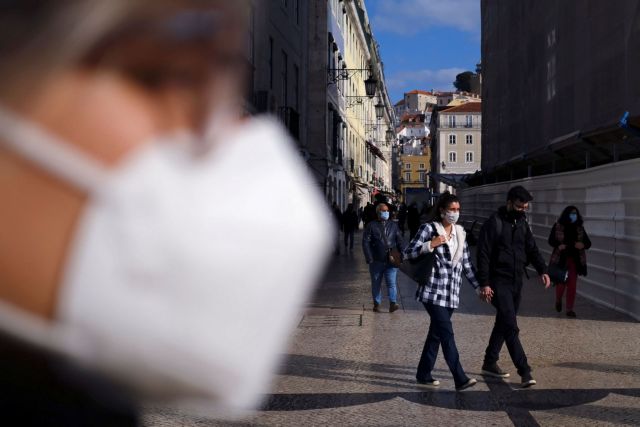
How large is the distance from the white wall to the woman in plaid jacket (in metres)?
5.19

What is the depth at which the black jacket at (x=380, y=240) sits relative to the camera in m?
13.3

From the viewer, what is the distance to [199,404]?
79cm

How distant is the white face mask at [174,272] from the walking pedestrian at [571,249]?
1207 centimetres

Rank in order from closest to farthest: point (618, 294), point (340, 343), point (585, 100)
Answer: point (340, 343)
point (618, 294)
point (585, 100)

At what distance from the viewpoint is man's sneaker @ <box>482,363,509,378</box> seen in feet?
26.4

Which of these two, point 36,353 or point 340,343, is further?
point 340,343

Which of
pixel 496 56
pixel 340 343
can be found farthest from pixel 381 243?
pixel 496 56

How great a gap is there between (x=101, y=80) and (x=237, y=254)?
0.19 metres

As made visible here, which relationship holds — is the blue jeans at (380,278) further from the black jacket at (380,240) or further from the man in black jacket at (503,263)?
the man in black jacket at (503,263)

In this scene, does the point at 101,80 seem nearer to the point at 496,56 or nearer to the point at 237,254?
the point at 237,254

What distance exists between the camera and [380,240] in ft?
43.6

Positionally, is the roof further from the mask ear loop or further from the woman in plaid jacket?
the mask ear loop

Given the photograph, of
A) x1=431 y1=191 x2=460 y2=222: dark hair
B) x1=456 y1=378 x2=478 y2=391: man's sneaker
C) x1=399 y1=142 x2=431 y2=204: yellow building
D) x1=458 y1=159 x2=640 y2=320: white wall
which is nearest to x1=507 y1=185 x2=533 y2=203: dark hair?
x1=431 y1=191 x2=460 y2=222: dark hair

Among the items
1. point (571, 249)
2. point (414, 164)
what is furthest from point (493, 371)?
point (414, 164)
